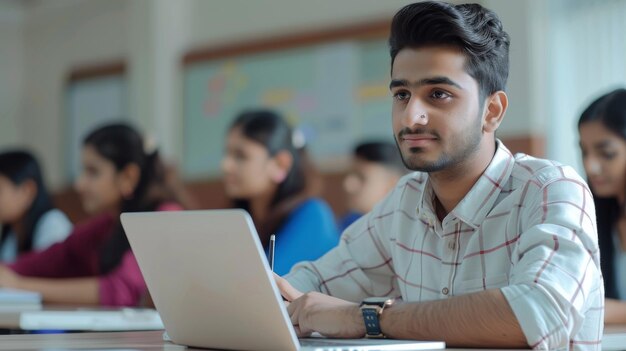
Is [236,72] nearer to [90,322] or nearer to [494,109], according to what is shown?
[90,322]

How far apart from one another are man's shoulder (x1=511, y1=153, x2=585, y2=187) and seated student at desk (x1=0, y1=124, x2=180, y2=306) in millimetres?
1792

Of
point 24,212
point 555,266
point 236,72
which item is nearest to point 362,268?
point 555,266

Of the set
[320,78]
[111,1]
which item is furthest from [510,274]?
[111,1]

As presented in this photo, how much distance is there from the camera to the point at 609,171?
2.63 meters

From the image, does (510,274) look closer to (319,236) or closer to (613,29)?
(319,236)

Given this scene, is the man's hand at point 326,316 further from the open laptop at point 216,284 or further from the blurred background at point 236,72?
the blurred background at point 236,72

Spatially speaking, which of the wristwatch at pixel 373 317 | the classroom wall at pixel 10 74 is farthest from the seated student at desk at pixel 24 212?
the classroom wall at pixel 10 74

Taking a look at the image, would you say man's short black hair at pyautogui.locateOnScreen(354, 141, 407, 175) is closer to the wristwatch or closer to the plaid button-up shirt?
the plaid button-up shirt

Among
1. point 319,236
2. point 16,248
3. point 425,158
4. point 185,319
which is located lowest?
point 16,248

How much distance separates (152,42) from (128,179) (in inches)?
120

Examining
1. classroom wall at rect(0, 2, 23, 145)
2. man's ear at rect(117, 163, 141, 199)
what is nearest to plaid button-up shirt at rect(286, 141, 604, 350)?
man's ear at rect(117, 163, 141, 199)

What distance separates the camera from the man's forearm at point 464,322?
51.1 inches

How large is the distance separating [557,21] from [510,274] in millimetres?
3267

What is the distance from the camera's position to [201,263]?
1316 millimetres
